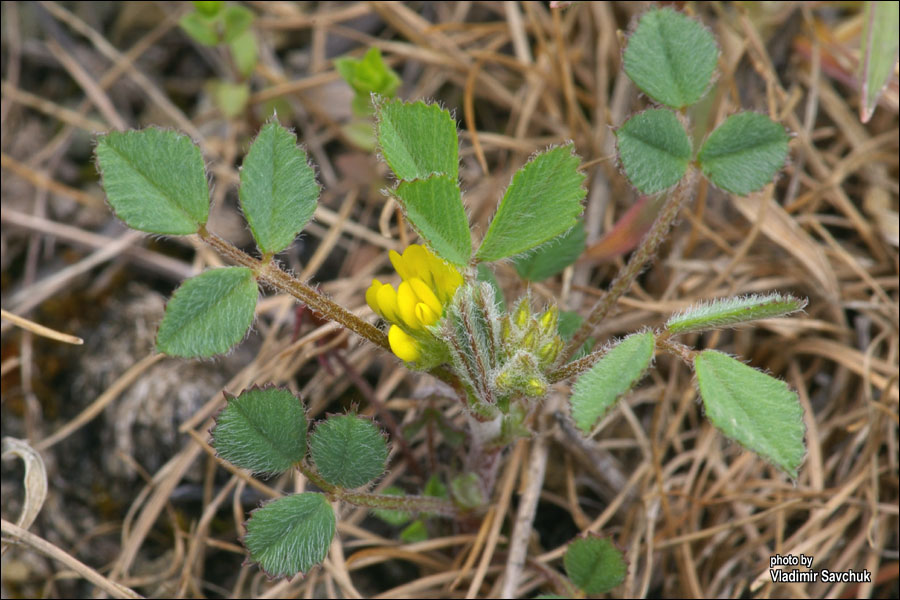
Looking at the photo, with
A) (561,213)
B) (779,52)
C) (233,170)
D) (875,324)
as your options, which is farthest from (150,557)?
(779,52)

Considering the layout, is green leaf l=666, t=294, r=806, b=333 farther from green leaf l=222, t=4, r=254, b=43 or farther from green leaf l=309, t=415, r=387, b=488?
green leaf l=222, t=4, r=254, b=43

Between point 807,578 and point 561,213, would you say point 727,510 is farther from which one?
point 561,213

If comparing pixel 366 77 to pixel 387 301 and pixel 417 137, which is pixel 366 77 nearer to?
pixel 417 137

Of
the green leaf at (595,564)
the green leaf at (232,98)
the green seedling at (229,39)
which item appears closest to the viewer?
the green leaf at (595,564)

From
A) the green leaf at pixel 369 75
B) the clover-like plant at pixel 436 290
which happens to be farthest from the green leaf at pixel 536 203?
the green leaf at pixel 369 75

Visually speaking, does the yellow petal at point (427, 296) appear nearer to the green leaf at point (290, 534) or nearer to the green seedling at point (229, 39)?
A: the green leaf at point (290, 534)

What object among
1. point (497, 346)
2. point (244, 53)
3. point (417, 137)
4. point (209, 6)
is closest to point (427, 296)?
point (497, 346)
